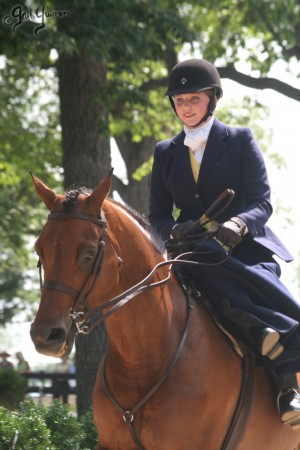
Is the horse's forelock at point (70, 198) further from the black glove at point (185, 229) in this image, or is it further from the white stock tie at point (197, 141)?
the white stock tie at point (197, 141)

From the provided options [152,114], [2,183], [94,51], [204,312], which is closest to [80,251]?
[204,312]

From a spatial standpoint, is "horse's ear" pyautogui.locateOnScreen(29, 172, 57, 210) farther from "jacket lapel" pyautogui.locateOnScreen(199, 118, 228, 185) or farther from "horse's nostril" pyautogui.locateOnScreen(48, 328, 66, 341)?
"jacket lapel" pyautogui.locateOnScreen(199, 118, 228, 185)

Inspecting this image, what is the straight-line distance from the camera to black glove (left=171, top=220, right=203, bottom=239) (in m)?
5.95

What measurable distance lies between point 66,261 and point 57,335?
40 cm

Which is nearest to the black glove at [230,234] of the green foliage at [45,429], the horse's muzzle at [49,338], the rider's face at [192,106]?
the rider's face at [192,106]

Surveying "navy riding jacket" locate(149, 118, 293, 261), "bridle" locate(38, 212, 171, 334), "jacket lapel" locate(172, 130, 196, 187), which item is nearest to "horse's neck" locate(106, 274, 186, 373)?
"bridle" locate(38, 212, 171, 334)

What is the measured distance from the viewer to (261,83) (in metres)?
16.4

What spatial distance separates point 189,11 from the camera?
21.7 metres

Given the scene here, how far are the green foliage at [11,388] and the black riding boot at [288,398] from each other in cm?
1329

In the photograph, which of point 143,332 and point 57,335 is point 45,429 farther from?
point 57,335

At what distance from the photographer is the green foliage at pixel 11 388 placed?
1883 cm

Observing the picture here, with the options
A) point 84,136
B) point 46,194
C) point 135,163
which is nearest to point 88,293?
point 46,194

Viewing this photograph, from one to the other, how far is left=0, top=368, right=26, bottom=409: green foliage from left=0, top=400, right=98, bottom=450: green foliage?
10.2 metres

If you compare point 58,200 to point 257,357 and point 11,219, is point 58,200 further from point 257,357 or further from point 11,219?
point 11,219
